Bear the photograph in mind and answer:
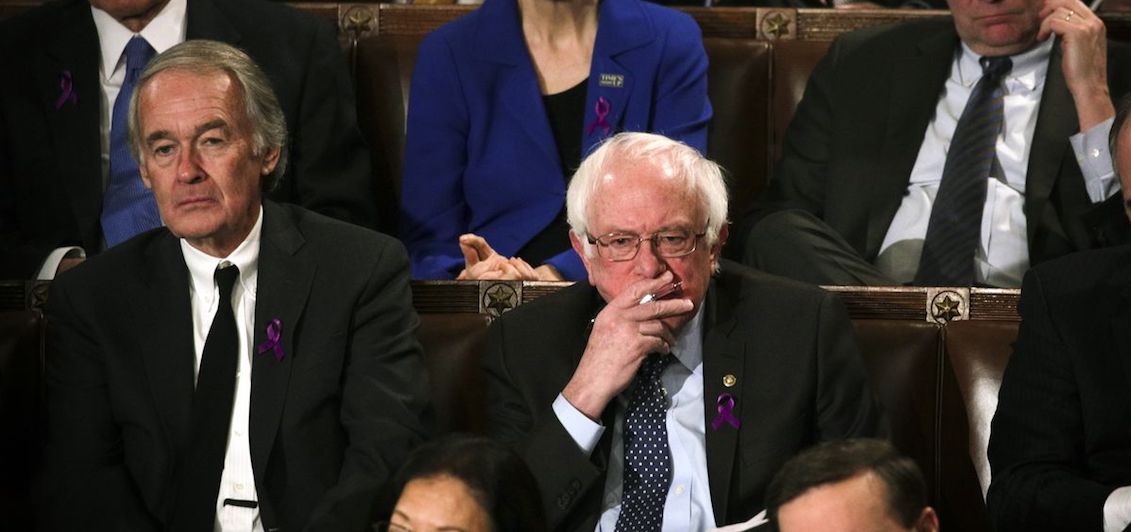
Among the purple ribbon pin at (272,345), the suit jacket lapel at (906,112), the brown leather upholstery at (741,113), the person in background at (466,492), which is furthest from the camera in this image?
the brown leather upholstery at (741,113)

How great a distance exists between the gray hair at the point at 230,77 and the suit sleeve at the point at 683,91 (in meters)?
0.81

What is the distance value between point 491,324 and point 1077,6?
1.21 m

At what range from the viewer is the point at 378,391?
2.08 meters

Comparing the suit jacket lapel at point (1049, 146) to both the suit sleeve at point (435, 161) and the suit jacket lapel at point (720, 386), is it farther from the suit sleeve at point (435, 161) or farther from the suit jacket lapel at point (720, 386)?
the suit sleeve at point (435, 161)

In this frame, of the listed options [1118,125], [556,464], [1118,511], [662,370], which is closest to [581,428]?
[556,464]

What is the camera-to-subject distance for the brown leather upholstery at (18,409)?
2.19 m

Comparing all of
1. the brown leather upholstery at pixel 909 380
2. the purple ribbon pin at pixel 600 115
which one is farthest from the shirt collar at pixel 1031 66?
the brown leather upholstery at pixel 909 380

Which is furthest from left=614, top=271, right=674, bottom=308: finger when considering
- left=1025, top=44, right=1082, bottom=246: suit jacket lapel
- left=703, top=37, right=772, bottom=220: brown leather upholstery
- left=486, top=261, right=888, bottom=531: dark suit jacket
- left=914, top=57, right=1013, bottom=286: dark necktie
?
left=703, top=37, right=772, bottom=220: brown leather upholstery

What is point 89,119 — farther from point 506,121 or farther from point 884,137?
point 884,137

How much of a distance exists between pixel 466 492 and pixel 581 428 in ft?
1.49

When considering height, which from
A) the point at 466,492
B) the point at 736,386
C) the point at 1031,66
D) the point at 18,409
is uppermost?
the point at 1031,66

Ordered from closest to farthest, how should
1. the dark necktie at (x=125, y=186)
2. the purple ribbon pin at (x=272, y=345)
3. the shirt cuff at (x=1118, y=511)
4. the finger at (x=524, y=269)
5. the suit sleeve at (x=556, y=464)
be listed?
1. the shirt cuff at (x=1118, y=511)
2. the suit sleeve at (x=556, y=464)
3. the purple ribbon pin at (x=272, y=345)
4. the finger at (x=524, y=269)
5. the dark necktie at (x=125, y=186)

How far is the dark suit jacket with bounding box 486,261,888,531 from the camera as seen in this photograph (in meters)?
2.03

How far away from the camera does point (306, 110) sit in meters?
2.76
